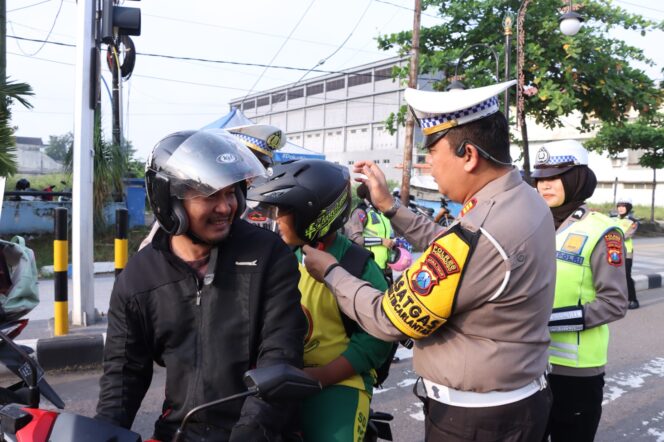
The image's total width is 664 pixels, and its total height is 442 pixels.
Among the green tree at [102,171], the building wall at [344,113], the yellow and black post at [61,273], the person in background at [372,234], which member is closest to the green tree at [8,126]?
the yellow and black post at [61,273]

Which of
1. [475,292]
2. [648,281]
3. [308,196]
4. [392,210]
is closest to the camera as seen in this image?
[475,292]

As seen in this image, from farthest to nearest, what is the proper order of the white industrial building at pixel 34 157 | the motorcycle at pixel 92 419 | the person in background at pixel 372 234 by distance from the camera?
the white industrial building at pixel 34 157 → the person in background at pixel 372 234 → the motorcycle at pixel 92 419

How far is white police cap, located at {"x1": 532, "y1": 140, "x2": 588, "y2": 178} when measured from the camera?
8.35ft

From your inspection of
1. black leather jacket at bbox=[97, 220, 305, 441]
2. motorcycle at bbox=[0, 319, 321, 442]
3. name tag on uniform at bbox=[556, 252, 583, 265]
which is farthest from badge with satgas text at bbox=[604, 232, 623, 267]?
motorcycle at bbox=[0, 319, 321, 442]

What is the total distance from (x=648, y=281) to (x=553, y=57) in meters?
5.95

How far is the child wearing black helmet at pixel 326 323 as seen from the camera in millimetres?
1768

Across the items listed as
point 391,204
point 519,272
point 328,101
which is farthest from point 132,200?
point 328,101

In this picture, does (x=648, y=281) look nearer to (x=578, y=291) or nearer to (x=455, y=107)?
(x=578, y=291)

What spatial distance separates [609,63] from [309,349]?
1391 cm

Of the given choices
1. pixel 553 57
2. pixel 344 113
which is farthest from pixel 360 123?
pixel 553 57

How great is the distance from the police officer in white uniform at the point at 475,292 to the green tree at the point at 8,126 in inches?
140

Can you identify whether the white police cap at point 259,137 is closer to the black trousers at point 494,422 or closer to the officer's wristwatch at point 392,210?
the officer's wristwatch at point 392,210

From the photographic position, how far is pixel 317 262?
1757 millimetres

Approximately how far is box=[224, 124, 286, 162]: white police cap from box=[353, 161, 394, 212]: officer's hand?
3.49ft
